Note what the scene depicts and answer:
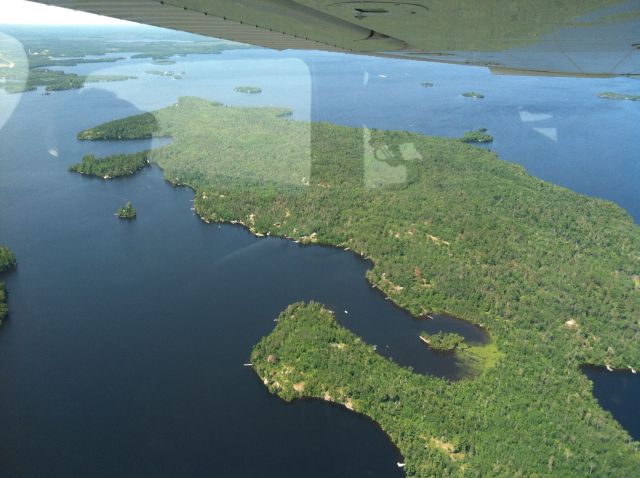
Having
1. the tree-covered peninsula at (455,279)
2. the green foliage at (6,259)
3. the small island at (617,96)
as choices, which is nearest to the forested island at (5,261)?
the green foliage at (6,259)

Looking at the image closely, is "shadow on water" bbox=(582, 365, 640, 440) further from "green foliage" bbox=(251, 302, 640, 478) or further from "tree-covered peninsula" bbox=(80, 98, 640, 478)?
"green foliage" bbox=(251, 302, 640, 478)

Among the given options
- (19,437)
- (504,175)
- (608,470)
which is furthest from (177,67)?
(608,470)

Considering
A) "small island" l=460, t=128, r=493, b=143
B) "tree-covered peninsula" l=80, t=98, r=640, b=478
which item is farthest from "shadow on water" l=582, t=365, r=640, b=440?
"small island" l=460, t=128, r=493, b=143

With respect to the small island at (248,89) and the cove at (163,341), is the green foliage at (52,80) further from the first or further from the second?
the cove at (163,341)

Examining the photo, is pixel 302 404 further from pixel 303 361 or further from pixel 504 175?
pixel 504 175

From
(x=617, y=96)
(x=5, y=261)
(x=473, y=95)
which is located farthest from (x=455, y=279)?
(x=617, y=96)

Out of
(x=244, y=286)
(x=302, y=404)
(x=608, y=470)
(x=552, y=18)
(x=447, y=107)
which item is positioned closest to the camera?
(x=552, y=18)
